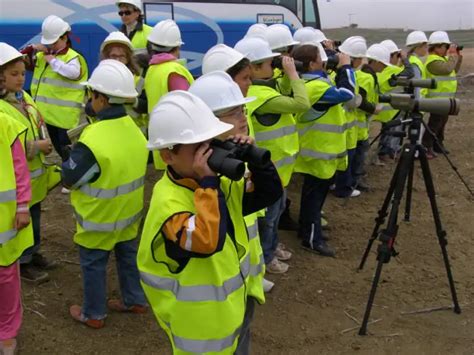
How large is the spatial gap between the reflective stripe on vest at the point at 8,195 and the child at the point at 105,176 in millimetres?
347

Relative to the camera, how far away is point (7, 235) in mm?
3076

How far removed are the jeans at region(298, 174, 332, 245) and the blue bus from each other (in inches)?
206

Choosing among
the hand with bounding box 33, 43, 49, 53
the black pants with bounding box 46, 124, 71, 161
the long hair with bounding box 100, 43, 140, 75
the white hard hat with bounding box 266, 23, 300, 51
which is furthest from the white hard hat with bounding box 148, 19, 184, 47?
the black pants with bounding box 46, 124, 71, 161

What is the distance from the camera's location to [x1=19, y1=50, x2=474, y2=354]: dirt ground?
3.72 m

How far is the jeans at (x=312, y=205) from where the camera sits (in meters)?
4.98

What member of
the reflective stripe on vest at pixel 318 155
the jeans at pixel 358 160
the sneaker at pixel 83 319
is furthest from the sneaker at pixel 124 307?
the jeans at pixel 358 160

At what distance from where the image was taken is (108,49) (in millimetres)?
4809

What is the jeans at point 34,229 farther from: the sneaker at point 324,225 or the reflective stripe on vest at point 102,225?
the sneaker at point 324,225

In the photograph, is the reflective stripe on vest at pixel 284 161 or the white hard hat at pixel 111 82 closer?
the white hard hat at pixel 111 82

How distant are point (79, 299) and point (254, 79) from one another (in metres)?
2.15

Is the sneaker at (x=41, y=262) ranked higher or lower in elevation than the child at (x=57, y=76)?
lower

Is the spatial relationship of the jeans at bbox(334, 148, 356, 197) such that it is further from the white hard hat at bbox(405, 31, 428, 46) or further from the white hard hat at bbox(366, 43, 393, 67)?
the white hard hat at bbox(405, 31, 428, 46)

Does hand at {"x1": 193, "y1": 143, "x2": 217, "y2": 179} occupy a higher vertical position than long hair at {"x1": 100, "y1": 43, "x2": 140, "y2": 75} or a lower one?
lower

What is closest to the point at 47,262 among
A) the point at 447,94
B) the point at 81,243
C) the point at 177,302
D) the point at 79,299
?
the point at 79,299
